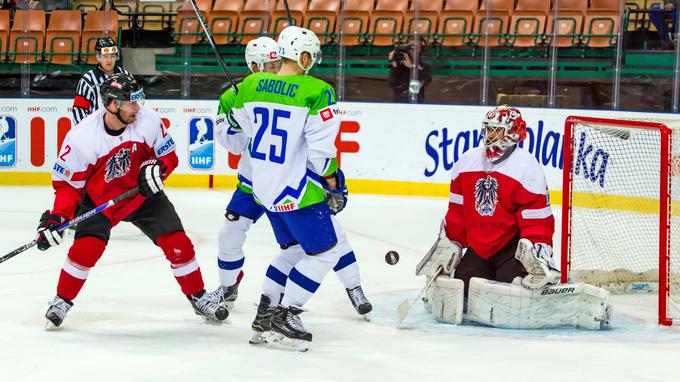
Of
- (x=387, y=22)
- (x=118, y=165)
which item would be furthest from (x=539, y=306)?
(x=387, y=22)

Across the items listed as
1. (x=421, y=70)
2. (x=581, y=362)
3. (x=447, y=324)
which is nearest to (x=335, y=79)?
(x=421, y=70)

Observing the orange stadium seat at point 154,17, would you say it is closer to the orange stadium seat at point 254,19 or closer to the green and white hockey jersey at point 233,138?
the orange stadium seat at point 254,19

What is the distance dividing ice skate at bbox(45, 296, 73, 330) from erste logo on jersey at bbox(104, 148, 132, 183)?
521 millimetres

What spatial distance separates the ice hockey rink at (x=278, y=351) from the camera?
Answer: 12.7ft

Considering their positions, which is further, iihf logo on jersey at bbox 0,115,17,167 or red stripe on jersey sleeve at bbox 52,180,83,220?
iihf logo on jersey at bbox 0,115,17,167

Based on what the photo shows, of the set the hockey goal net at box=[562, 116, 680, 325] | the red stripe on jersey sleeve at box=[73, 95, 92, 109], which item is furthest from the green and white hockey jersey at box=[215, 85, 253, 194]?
the red stripe on jersey sleeve at box=[73, 95, 92, 109]

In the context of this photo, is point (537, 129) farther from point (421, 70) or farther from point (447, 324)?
point (447, 324)

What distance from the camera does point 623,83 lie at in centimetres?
932

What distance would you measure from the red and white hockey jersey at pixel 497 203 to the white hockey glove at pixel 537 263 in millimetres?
64

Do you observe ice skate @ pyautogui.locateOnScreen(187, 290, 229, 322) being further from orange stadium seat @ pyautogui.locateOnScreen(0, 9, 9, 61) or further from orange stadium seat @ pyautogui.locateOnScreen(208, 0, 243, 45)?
orange stadium seat @ pyautogui.locateOnScreen(208, 0, 243, 45)

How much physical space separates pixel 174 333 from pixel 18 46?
659 centimetres

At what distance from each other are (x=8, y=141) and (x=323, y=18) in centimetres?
314

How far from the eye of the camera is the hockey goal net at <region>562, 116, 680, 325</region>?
4844mm

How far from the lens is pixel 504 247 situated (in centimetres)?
482
